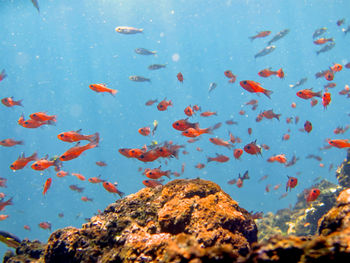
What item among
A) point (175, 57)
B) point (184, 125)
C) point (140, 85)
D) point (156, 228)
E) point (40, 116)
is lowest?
point (156, 228)

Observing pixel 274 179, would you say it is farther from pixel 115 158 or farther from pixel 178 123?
pixel 178 123

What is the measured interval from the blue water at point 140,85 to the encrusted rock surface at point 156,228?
1937 inches

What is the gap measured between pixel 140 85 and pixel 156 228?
100812mm

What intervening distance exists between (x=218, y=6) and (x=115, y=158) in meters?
63.1

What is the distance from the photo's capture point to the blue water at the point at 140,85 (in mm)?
63375

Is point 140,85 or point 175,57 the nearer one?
point 175,57

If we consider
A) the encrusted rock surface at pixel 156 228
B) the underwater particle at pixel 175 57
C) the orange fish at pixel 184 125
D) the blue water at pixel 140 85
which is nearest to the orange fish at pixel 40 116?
the orange fish at pixel 184 125

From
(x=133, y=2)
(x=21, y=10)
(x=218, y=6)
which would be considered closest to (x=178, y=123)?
(x=21, y=10)

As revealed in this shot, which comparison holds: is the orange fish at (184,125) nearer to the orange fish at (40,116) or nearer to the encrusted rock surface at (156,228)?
the encrusted rock surface at (156,228)

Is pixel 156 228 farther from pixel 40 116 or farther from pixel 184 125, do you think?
pixel 40 116

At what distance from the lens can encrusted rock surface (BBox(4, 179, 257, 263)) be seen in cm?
283

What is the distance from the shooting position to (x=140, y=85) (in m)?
100

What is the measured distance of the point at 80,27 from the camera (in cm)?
7475

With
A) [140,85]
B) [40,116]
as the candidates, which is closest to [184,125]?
[40,116]
